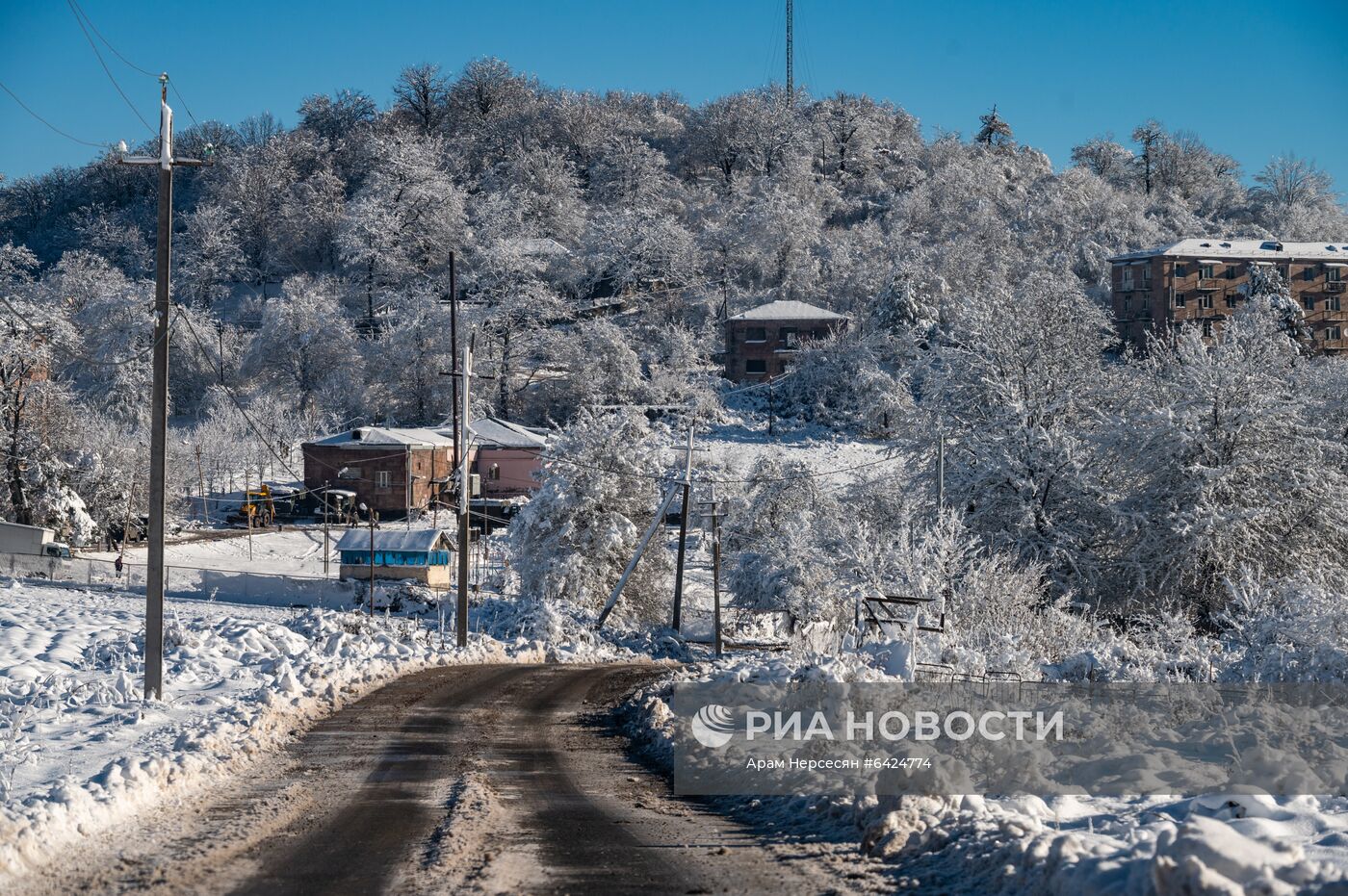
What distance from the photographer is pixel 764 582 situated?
39.1 metres

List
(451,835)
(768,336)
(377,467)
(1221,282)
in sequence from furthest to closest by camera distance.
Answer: (1221,282)
(768,336)
(377,467)
(451,835)

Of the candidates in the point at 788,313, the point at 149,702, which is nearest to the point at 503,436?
the point at 788,313

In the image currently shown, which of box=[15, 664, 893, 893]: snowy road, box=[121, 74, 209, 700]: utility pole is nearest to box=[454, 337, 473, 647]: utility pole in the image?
box=[121, 74, 209, 700]: utility pole

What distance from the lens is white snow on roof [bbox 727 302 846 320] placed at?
8138 centimetres

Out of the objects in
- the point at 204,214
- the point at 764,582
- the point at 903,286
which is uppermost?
the point at 204,214

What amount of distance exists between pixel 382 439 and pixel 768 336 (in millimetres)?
32454

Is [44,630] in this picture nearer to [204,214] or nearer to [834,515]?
[834,515]

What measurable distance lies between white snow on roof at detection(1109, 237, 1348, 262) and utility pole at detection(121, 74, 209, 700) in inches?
3152

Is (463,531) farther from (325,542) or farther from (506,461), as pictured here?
(506,461)

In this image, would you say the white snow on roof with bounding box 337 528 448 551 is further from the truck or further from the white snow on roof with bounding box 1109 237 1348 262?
the white snow on roof with bounding box 1109 237 1348 262

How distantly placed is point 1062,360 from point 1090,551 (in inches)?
254

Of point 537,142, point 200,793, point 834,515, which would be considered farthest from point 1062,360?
point 537,142

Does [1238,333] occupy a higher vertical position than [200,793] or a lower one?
higher

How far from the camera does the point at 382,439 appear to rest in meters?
59.8
